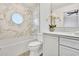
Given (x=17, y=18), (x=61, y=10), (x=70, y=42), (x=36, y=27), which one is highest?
(x=61, y=10)

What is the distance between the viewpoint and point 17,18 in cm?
192

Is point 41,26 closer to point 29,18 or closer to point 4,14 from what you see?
point 29,18

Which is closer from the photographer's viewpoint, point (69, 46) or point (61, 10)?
point (69, 46)

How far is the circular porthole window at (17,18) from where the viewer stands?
190 cm

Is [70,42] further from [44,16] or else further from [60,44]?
[44,16]

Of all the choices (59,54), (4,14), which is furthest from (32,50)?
(4,14)

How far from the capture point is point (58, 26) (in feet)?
6.42

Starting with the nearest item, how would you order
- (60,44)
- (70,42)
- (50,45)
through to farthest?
(70,42), (60,44), (50,45)

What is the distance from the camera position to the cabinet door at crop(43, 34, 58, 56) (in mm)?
1915

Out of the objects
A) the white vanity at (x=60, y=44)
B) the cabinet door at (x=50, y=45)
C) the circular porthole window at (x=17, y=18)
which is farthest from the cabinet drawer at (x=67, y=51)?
the circular porthole window at (x=17, y=18)

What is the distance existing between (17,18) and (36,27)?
365 millimetres

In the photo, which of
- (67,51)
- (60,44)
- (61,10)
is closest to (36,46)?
(60,44)

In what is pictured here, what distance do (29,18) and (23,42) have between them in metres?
0.44

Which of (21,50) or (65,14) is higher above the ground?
(65,14)
